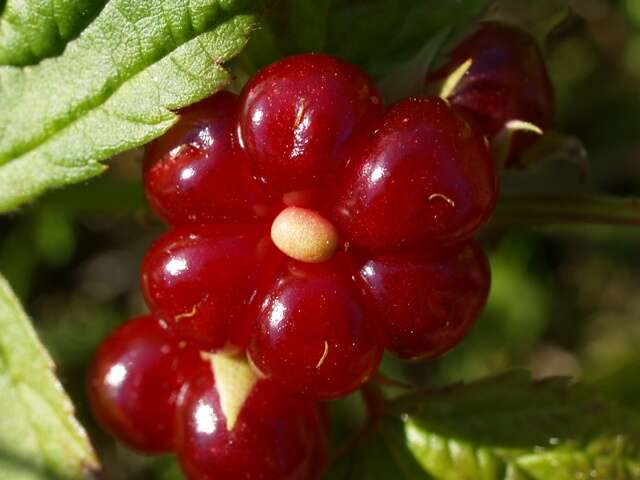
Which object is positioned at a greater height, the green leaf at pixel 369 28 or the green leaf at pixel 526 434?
the green leaf at pixel 369 28

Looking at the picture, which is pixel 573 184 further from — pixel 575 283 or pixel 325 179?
pixel 325 179

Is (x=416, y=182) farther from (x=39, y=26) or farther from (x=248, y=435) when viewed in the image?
(x=39, y=26)

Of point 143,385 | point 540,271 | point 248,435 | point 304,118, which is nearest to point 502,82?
point 304,118

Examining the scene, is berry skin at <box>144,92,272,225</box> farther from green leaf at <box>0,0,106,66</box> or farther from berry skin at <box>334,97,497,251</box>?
green leaf at <box>0,0,106,66</box>

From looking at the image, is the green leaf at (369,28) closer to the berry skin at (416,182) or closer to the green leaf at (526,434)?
Answer: the berry skin at (416,182)

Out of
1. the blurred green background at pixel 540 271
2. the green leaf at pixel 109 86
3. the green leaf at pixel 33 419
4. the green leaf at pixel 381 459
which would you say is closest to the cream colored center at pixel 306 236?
the green leaf at pixel 109 86
